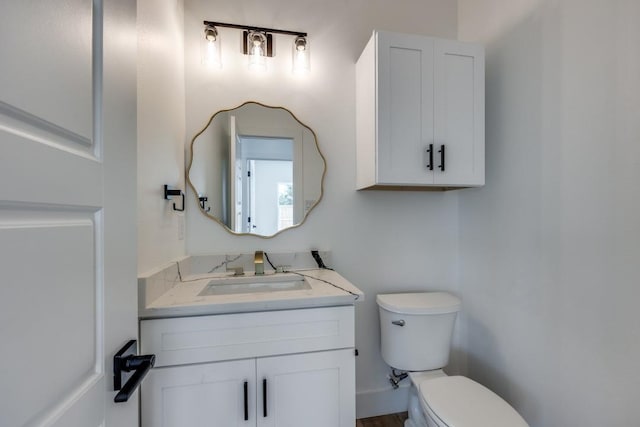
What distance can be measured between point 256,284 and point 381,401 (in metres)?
1.11

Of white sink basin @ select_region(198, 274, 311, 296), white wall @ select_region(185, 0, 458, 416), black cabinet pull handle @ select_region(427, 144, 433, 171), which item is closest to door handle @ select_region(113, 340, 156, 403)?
white sink basin @ select_region(198, 274, 311, 296)

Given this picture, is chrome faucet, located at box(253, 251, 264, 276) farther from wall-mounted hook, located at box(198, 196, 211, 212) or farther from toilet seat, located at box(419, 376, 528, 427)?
toilet seat, located at box(419, 376, 528, 427)

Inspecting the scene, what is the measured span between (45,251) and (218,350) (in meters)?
0.77

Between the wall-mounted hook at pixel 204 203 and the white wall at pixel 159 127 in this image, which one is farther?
the wall-mounted hook at pixel 204 203

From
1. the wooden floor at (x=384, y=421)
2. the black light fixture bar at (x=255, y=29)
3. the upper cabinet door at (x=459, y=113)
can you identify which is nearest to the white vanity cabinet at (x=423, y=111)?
the upper cabinet door at (x=459, y=113)

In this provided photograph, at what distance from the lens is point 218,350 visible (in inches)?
39.4

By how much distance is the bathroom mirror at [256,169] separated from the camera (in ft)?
5.04

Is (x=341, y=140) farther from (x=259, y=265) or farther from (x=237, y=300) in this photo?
(x=237, y=300)

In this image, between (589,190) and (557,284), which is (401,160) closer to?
(589,190)

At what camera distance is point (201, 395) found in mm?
988

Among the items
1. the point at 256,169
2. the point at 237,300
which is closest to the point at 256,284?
the point at 237,300

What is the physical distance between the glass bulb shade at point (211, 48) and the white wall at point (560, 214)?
5.20 ft

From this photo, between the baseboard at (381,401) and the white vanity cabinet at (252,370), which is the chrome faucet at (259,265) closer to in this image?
the white vanity cabinet at (252,370)

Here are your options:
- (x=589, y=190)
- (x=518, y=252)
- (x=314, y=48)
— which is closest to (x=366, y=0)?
(x=314, y=48)
